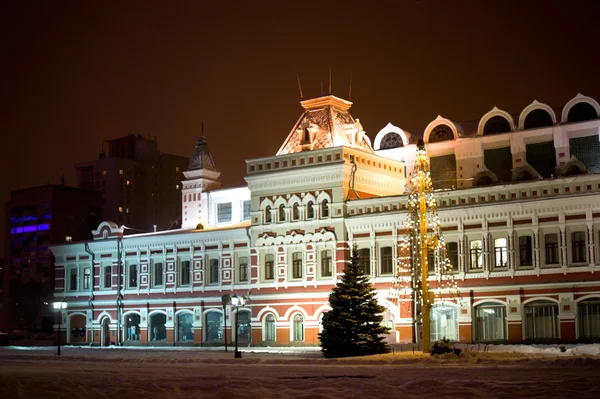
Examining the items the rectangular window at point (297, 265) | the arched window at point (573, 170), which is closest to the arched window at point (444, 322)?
the rectangular window at point (297, 265)

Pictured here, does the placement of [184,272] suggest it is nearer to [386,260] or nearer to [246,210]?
[246,210]

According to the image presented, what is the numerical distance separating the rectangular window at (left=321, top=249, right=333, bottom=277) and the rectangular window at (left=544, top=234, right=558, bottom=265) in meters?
13.2

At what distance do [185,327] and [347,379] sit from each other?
37414 millimetres

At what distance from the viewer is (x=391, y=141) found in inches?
2352

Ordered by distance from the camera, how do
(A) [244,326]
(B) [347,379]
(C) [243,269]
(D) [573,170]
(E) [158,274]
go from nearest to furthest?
1. (B) [347,379]
2. (D) [573,170]
3. (A) [244,326]
4. (C) [243,269]
5. (E) [158,274]

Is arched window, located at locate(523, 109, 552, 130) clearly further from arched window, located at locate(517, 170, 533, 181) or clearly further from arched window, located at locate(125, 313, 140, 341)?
arched window, located at locate(125, 313, 140, 341)

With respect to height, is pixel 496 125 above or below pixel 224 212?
above

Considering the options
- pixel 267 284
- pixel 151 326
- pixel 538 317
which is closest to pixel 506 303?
pixel 538 317

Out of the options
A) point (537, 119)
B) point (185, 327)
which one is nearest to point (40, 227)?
point (185, 327)

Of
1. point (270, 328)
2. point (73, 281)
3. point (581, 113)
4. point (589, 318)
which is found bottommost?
point (270, 328)

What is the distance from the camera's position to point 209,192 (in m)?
66.9

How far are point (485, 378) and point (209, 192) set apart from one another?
4444 cm

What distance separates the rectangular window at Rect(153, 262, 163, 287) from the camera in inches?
2473

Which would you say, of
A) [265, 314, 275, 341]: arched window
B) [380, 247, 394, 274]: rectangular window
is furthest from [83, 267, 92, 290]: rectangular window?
[380, 247, 394, 274]: rectangular window
